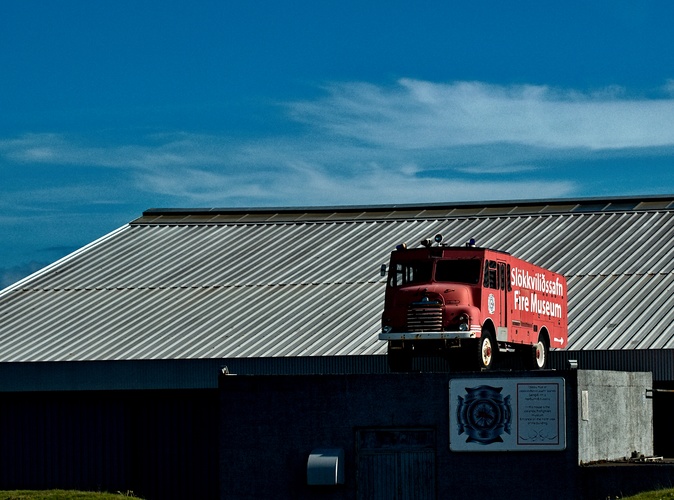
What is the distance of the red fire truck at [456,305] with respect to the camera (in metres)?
29.0

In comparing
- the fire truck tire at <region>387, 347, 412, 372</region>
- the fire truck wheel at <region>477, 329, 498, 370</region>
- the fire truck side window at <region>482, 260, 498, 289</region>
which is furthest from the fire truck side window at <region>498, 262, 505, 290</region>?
the fire truck tire at <region>387, 347, 412, 372</region>

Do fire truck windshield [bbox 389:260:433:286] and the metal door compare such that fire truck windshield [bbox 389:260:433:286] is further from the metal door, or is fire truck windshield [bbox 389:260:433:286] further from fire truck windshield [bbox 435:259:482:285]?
the metal door

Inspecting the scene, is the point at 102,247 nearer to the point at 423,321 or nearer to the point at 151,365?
the point at 151,365

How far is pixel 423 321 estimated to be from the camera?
29156 mm

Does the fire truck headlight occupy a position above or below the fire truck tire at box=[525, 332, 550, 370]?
above

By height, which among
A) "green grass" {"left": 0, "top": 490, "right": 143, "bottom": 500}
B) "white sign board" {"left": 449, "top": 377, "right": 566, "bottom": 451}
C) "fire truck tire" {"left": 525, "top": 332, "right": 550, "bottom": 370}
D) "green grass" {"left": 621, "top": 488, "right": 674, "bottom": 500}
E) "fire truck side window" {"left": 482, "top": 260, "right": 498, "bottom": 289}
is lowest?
"green grass" {"left": 0, "top": 490, "right": 143, "bottom": 500}

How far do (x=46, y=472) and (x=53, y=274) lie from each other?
40.6 ft

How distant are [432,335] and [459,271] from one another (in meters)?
1.94

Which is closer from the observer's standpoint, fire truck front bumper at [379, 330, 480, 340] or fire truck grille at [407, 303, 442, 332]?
fire truck front bumper at [379, 330, 480, 340]

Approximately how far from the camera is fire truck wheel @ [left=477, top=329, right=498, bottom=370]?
29047 millimetres

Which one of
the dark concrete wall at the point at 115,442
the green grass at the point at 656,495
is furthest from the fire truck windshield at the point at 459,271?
the dark concrete wall at the point at 115,442

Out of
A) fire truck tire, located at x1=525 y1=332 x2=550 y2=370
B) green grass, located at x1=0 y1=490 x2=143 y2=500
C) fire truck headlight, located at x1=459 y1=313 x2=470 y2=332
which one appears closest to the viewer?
fire truck headlight, located at x1=459 y1=313 x2=470 y2=332

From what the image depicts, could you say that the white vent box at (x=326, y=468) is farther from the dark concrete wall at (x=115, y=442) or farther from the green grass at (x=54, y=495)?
the dark concrete wall at (x=115, y=442)

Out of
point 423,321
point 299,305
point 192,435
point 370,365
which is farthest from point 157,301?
point 423,321
